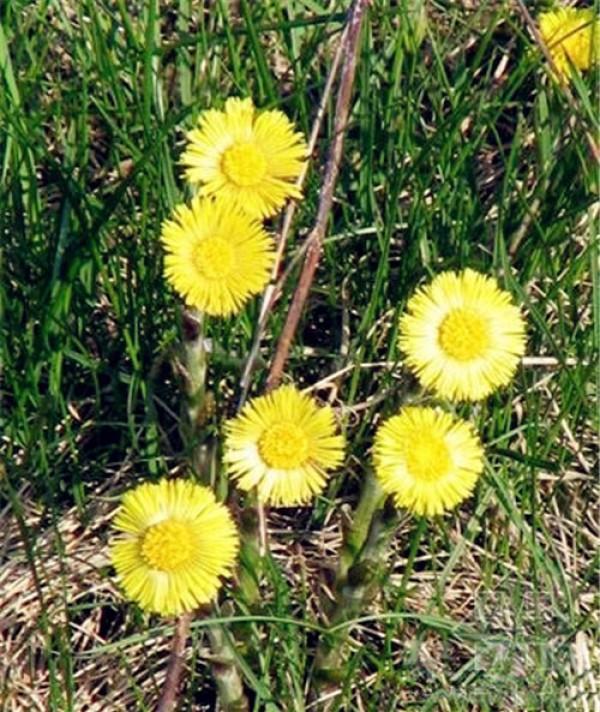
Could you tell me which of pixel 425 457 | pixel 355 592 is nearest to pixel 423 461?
pixel 425 457

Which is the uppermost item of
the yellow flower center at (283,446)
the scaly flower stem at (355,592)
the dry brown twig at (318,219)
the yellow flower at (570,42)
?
the yellow flower at (570,42)

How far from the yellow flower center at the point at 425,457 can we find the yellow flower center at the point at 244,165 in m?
0.30

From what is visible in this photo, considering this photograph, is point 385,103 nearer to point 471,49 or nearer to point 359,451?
point 471,49

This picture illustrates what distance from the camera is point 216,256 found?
128cm

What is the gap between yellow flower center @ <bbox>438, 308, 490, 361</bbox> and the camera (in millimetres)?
1313

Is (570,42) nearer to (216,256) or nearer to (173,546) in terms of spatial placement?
(216,256)

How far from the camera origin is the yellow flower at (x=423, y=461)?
4.21ft

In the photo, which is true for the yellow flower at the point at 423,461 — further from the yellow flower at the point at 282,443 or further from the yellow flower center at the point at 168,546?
the yellow flower center at the point at 168,546

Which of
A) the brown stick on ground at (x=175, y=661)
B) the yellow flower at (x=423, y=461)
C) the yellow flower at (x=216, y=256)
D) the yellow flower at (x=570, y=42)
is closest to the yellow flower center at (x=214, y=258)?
the yellow flower at (x=216, y=256)

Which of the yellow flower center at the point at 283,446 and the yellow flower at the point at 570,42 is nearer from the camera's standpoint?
the yellow flower center at the point at 283,446

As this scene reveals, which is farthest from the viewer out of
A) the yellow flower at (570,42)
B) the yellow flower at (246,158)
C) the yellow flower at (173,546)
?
the yellow flower at (570,42)

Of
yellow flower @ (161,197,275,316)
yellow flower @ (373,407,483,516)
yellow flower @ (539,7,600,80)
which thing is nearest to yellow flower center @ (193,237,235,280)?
yellow flower @ (161,197,275,316)

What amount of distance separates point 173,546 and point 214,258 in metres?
0.27

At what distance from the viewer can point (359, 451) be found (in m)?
1.74
